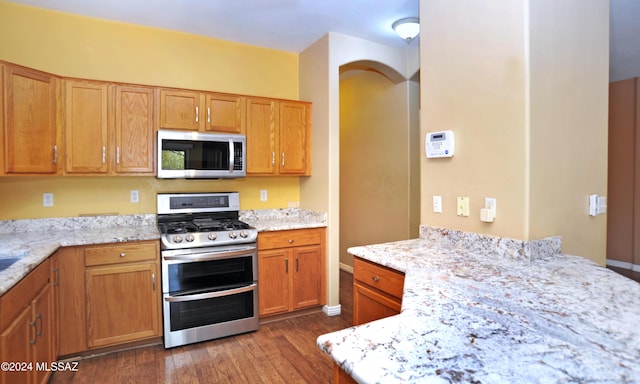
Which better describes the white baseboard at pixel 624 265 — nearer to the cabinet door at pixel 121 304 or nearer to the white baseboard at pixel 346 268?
the white baseboard at pixel 346 268

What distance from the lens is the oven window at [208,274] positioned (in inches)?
107

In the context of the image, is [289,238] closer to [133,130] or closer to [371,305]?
[371,305]

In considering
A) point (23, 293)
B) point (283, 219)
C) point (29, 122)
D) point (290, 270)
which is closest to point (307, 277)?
point (290, 270)

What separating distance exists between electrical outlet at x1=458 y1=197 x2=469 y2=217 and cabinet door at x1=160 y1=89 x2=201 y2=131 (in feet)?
7.58

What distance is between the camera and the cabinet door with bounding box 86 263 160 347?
2.53 metres

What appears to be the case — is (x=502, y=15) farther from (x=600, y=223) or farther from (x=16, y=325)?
(x=16, y=325)

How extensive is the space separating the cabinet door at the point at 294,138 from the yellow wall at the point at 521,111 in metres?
1.52

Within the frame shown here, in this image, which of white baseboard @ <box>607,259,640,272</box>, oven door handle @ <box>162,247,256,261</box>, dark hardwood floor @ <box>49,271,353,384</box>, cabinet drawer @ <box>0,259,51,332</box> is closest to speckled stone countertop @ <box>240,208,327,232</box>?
oven door handle @ <box>162,247,256,261</box>

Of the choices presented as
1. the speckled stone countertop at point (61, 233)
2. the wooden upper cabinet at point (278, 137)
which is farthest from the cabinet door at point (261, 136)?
the speckled stone countertop at point (61, 233)

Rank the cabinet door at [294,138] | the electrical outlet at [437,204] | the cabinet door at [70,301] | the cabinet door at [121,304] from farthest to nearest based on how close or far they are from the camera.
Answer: the cabinet door at [294,138], the cabinet door at [121,304], the cabinet door at [70,301], the electrical outlet at [437,204]

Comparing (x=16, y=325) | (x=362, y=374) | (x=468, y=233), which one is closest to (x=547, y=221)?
(x=468, y=233)

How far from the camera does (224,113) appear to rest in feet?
10.6

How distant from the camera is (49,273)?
224 centimetres

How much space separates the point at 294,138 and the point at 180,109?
1113 mm
